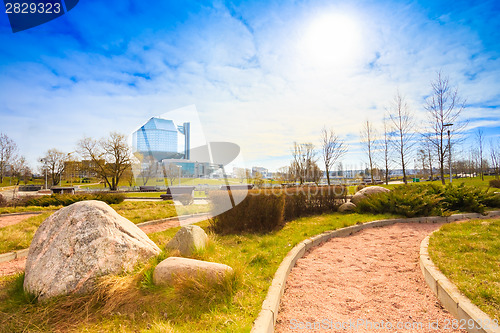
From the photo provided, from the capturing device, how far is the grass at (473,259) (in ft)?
9.99

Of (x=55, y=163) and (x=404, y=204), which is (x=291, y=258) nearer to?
(x=404, y=204)

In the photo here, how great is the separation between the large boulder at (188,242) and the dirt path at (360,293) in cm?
176

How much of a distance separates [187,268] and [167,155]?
7.96 m

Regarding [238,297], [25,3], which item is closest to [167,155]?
[25,3]

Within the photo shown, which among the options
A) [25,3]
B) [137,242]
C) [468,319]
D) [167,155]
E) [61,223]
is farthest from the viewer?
[167,155]

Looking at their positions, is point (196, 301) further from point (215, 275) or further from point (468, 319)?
point (468, 319)

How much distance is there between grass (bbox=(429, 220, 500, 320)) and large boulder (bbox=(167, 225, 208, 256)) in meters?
3.97

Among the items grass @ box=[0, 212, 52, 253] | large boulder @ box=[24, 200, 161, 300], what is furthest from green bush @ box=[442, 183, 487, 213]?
grass @ box=[0, 212, 52, 253]

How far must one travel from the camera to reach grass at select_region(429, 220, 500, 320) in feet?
9.99

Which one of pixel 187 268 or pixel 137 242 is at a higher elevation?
pixel 137 242

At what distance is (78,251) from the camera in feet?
11.4

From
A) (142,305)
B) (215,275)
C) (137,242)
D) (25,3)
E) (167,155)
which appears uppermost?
(25,3)

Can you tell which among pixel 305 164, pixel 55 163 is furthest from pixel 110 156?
pixel 305 164

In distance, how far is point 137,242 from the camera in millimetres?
4070
